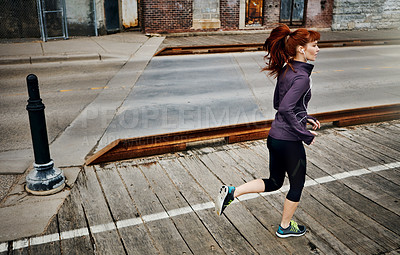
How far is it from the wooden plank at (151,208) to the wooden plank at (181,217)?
55 millimetres

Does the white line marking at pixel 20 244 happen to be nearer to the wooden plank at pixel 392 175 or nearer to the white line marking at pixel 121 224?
the white line marking at pixel 121 224

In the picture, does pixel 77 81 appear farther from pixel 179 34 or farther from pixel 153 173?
pixel 179 34

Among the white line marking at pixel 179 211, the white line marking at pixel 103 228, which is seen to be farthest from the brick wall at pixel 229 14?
the white line marking at pixel 103 228

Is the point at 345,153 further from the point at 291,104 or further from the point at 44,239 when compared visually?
the point at 44,239

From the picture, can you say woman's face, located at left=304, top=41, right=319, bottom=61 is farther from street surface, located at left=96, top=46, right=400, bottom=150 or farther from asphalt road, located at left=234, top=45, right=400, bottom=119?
asphalt road, located at left=234, top=45, right=400, bottom=119

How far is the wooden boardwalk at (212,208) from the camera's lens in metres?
3.52

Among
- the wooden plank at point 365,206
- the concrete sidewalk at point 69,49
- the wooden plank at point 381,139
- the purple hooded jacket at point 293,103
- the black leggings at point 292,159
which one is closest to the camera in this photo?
the purple hooded jacket at point 293,103

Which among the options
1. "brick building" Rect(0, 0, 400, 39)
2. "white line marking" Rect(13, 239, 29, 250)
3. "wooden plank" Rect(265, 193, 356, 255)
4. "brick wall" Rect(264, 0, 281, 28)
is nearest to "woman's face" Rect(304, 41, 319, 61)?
"wooden plank" Rect(265, 193, 356, 255)

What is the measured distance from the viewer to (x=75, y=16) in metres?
18.1

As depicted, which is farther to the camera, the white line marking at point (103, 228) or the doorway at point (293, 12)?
the doorway at point (293, 12)

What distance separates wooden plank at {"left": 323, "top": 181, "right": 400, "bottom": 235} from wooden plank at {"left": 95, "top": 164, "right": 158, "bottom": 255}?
7.31ft

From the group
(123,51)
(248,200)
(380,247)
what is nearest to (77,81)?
(123,51)

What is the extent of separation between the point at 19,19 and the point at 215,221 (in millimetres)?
16665

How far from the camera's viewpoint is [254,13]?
72.3 feet
